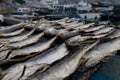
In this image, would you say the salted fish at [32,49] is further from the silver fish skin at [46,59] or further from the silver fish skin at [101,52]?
the silver fish skin at [101,52]

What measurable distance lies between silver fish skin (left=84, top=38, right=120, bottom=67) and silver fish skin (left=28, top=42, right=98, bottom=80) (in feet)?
0.45

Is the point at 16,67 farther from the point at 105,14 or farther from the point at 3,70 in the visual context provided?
the point at 105,14

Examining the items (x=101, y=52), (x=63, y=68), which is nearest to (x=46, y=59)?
(x=63, y=68)

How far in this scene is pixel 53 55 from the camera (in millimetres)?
4004

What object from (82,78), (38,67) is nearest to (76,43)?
(82,78)

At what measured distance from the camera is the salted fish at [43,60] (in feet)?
11.1

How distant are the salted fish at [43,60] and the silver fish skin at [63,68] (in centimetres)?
9

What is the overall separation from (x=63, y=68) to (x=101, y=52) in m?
0.92

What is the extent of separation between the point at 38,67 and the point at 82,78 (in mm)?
687

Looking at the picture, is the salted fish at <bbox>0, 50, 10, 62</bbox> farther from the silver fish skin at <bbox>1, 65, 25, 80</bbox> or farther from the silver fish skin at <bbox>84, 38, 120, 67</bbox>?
the silver fish skin at <bbox>84, 38, 120, 67</bbox>

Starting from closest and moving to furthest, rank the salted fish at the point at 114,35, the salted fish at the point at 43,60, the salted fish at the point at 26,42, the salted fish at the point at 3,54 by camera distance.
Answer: the salted fish at the point at 43,60
the salted fish at the point at 3,54
the salted fish at the point at 26,42
the salted fish at the point at 114,35

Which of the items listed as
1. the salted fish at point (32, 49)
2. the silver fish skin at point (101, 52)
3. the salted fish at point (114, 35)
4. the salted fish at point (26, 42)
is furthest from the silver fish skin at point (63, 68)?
the salted fish at point (114, 35)

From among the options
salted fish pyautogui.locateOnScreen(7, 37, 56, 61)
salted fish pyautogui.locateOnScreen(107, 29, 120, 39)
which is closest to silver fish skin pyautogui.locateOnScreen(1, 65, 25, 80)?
Answer: salted fish pyautogui.locateOnScreen(7, 37, 56, 61)

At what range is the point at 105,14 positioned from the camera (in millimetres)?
29578
